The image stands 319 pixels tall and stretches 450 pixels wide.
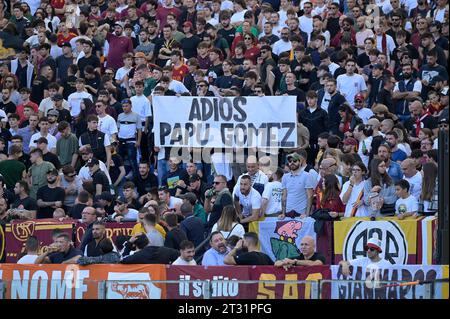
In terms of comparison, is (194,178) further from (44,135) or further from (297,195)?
(44,135)

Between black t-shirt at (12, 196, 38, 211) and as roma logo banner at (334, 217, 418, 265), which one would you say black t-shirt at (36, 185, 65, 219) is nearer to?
black t-shirt at (12, 196, 38, 211)

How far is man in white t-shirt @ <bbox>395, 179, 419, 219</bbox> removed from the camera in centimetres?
1803

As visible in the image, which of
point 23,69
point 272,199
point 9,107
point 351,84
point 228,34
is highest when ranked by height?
point 228,34

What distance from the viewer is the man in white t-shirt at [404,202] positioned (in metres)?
18.0

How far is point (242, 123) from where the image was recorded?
21516 millimetres

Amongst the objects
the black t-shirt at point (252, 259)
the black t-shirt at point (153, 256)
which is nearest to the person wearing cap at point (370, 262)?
the black t-shirt at point (252, 259)

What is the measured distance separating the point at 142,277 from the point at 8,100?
9431mm

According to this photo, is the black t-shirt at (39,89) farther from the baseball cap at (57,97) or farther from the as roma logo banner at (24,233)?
the as roma logo banner at (24,233)

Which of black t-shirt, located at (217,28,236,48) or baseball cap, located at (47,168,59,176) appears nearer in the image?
baseball cap, located at (47,168,59,176)

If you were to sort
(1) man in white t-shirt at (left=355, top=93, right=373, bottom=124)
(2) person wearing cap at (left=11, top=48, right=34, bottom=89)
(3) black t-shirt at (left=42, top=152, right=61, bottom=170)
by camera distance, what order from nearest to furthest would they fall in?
(3) black t-shirt at (left=42, top=152, right=61, bottom=170) → (1) man in white t-shirt at (left=355, top=93, right=373, bottom=124) → (2) person wearing cap at (left=11, top=48, right=34, bottom=89)

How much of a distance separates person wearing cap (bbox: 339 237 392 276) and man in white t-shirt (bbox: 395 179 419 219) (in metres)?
1.34

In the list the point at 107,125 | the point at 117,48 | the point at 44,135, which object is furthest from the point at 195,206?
the point at 117,48

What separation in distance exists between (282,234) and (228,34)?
8.47m

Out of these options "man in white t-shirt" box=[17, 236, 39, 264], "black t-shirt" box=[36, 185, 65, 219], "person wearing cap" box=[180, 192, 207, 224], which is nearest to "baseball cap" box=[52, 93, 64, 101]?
"black t-shirt" box=[36, 185, 65, 219]
